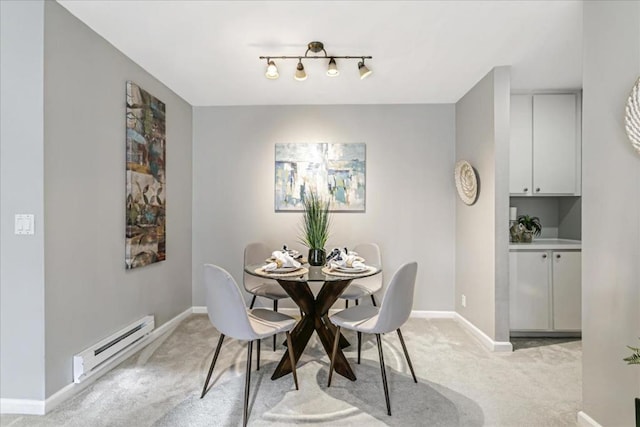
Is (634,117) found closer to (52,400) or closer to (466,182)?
(466,182)

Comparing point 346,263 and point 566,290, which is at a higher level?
point 346,263

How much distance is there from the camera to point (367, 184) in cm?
382

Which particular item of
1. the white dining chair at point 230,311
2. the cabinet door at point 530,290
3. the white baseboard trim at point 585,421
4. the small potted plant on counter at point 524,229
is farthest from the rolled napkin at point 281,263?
the small potted plant on counter at point 524,229

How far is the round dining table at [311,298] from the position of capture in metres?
2.22

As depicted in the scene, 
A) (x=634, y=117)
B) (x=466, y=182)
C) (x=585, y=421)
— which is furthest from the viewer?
(x=466, y=182)

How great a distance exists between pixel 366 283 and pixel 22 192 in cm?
266

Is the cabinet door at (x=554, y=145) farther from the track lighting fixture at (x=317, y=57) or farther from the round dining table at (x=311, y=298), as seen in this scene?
the round dining table at (x=311, y=298)

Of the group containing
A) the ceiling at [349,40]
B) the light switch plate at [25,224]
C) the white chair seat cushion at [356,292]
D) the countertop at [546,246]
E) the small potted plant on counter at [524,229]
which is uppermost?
the ceiling at [349,40]

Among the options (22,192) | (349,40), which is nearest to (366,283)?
(349,40)

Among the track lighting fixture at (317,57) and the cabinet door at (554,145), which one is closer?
the track lighting fixture at (317,57)

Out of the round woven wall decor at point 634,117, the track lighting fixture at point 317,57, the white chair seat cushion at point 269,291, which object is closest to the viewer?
the round woven wall decor at point 634,117

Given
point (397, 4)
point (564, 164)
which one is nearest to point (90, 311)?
point (397, 4)

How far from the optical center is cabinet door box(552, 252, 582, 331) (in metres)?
3.08

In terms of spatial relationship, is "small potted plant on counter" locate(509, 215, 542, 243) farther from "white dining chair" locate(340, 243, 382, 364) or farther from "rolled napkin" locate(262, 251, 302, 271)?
"rolled napkin" locate(262, 251, 302, 271)
